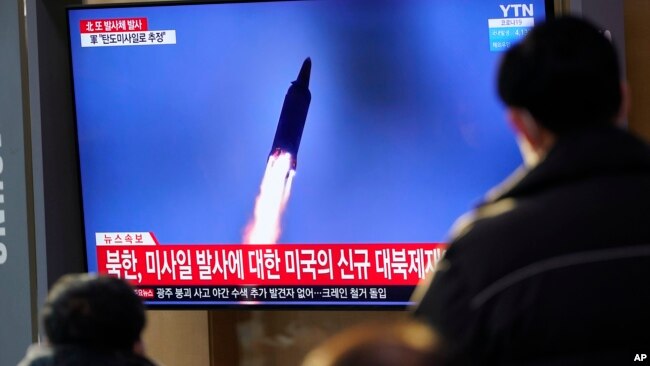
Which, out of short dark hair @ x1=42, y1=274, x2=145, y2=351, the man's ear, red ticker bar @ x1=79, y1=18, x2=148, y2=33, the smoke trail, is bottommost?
short dark hair @ x1=42, y1=274, x2=145, y2=351

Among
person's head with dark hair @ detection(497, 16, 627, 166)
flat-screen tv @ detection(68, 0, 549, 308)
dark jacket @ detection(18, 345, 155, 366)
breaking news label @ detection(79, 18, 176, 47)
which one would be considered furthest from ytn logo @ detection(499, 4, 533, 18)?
dark jacket @ detection(18, 345, 155, 366)

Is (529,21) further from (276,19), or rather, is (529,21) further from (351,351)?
(351,351)

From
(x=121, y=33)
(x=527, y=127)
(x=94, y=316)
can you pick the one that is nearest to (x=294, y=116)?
(x=121, y=33)

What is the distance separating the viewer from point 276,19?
134 inches

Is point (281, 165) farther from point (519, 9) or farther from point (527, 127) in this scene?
point (527, 127)

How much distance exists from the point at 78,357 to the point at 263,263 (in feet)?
5.49

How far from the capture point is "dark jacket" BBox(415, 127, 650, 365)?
157 centimetres

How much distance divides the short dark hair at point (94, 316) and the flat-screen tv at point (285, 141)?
61.1 inches

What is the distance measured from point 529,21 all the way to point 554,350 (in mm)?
1805

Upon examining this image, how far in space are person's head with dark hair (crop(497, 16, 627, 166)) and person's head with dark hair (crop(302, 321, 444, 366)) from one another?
0.61 metres

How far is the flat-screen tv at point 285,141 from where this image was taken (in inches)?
129

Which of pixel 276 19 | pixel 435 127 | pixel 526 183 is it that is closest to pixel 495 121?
pixel 435 127

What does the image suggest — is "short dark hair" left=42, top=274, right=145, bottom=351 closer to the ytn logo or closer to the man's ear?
the man's ear

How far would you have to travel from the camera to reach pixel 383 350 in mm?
1107
